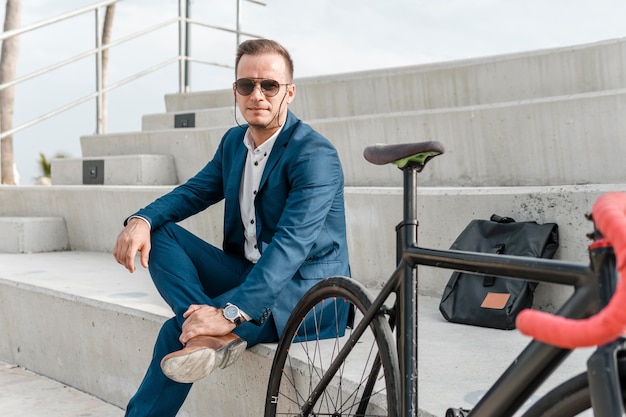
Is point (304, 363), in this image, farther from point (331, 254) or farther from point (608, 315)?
point (608, 315)

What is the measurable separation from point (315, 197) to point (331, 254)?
0.23 meters

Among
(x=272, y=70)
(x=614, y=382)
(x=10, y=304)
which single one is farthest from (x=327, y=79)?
(x=614, y=382)

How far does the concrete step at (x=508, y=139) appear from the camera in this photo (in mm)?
3100

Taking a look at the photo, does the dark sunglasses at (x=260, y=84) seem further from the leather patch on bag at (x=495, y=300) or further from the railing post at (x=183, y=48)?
the railing post at (x=183, y=48)

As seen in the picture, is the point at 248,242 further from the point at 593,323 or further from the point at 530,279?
the point at 593,323

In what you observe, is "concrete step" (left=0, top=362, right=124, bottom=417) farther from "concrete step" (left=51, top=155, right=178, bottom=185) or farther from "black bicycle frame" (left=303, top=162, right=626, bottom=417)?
"concrete step" (left=51, top=155, right=178, bottom=185)

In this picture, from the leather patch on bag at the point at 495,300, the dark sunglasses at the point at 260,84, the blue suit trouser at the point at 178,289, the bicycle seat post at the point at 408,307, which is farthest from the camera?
the leather patch on bag at the point at 495,300

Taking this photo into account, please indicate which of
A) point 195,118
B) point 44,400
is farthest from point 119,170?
point 44,400

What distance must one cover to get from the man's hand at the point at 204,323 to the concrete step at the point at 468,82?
9.09 feet

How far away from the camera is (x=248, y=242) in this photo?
2398 mm

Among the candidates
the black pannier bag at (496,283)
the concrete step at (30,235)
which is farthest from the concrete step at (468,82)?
the concrete step at (30,235)

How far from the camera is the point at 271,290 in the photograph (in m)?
1.99

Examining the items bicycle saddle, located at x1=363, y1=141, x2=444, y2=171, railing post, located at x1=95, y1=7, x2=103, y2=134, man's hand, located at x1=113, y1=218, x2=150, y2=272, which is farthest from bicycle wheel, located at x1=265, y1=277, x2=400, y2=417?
railing post, located at x1=95, y1=7, x2=103, y2=134

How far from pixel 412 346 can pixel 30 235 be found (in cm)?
382
